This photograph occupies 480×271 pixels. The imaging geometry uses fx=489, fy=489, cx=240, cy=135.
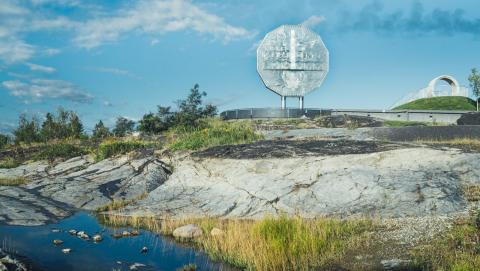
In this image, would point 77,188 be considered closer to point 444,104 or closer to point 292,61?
point 292,61

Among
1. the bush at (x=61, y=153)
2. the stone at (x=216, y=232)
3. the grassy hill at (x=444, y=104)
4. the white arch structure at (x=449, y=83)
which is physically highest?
the white arch structure at (x=449, y=83)

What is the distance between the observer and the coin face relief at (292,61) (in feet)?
179

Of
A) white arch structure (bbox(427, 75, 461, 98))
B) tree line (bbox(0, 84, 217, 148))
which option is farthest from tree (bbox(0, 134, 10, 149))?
white arch structure (bbox(427, 75, 461, 98))

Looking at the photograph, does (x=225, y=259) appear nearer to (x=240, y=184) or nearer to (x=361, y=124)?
(x=240, y=184)

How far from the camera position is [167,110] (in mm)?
42500

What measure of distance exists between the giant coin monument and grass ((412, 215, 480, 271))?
41589 mm

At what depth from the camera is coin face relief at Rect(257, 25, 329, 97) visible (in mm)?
54531

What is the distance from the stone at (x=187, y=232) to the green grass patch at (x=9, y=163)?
21.3 metres

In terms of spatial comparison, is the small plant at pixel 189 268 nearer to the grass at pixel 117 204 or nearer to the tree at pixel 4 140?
the grass at pixel 117 204

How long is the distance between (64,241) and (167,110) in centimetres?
2767

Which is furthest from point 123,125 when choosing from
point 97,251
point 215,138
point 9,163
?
point 97,251

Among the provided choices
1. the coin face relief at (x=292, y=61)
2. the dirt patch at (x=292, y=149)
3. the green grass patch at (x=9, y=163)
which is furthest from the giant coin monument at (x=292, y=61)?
the dirt patch at (x=292, y=149)

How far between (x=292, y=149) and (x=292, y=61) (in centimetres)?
3194

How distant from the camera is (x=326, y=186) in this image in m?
19.2
